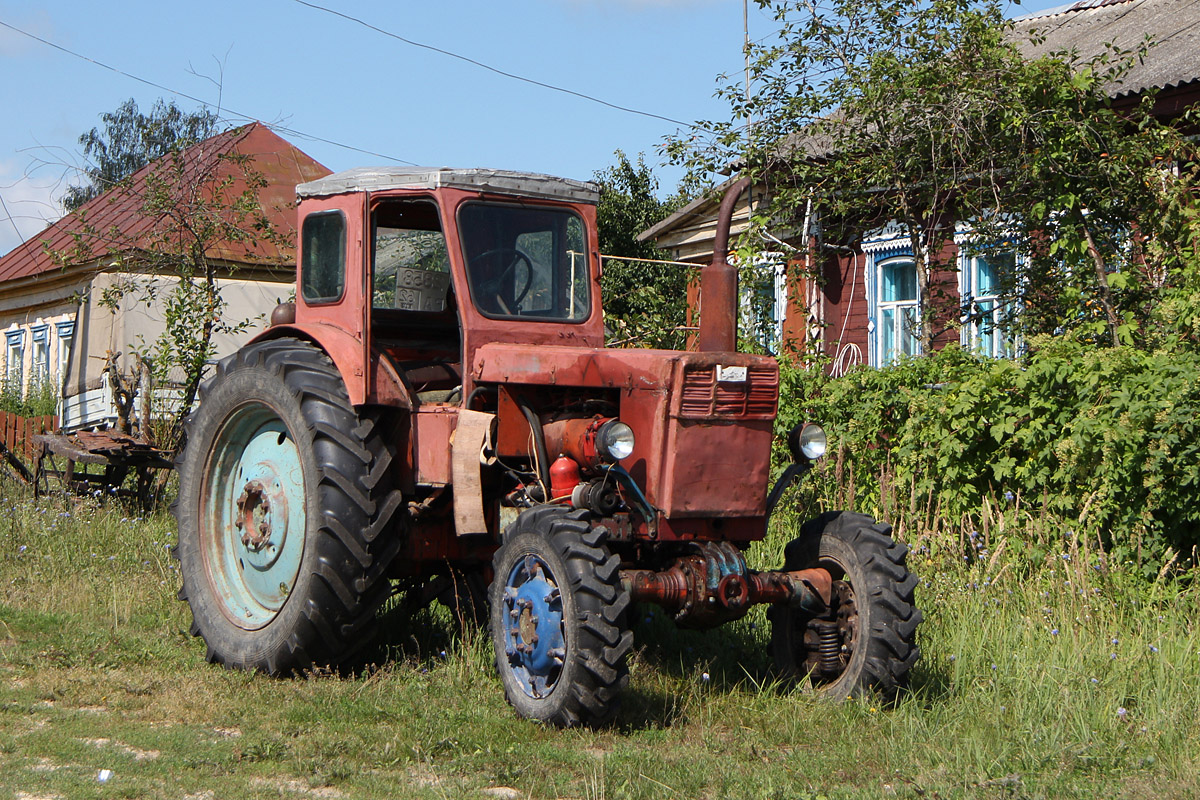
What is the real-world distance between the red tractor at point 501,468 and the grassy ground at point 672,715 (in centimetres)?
26

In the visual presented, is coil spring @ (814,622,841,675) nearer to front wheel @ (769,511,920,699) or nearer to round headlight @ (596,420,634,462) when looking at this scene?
Answer: front wheel @ (769,511,920,699)

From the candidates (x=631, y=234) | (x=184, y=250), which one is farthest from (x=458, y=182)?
(x=631, y=234)

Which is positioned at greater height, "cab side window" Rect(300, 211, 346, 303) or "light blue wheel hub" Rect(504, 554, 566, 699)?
"cab side window" Rect(300, 211, 346, 303)

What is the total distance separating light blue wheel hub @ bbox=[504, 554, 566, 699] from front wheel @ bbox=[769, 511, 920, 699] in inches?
43.4

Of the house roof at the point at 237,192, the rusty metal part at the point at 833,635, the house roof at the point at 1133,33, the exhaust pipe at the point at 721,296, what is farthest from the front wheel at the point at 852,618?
the house roof at the point at 237,192

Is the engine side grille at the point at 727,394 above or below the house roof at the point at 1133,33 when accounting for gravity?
below

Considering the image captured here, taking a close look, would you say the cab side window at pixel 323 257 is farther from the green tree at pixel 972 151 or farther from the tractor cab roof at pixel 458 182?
the green tree at pixel 972 151

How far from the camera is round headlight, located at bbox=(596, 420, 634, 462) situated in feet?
15.6

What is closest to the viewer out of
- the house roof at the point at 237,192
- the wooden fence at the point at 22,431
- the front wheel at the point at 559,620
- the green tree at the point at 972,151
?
the front wheel at the point at 559,620

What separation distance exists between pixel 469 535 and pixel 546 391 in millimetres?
862

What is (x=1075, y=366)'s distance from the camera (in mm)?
6629

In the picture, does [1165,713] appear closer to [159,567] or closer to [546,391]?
[546,391]

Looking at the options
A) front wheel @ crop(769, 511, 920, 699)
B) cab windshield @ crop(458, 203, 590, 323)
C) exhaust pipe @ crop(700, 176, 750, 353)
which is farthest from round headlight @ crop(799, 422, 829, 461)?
cab windshield @ crop(458, 203, 590, 323)

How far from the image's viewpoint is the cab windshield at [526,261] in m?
5.65
